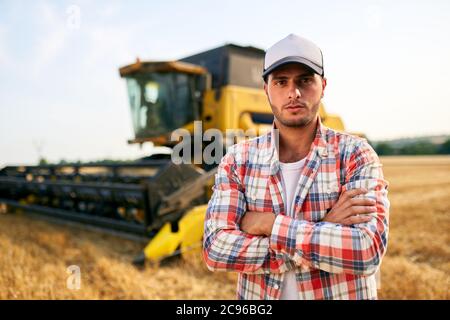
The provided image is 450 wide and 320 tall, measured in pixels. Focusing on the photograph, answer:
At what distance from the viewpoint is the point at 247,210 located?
155 centimetres

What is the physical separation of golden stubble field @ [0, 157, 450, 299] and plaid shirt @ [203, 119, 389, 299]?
210 centimetres

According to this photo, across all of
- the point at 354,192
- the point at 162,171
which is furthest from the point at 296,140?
the point at 162,171

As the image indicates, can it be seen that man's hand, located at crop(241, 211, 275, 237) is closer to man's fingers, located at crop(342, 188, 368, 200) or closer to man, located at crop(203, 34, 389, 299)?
man, located at crop(203, 34, 389, 299)

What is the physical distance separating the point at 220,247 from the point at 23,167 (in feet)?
27.1

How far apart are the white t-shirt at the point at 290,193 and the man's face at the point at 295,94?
0.19m

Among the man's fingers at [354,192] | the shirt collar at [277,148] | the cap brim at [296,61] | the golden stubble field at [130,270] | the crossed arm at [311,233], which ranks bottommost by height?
the golden stubble field at [130,270]

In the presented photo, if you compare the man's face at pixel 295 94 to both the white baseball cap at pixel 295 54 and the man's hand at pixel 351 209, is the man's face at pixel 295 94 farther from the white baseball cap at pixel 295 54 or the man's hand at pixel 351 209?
the man's hand at pixel 351 209

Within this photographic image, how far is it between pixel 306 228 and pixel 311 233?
1.1 inches

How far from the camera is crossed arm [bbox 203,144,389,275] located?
50.5 inches

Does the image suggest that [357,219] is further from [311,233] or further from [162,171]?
[162,171]

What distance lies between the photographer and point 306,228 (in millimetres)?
1315

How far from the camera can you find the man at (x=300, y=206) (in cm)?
130

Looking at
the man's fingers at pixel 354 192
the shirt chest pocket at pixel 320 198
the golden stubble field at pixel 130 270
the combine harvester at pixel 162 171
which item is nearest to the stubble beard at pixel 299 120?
the shirt chest pocket at pixel 320 198
